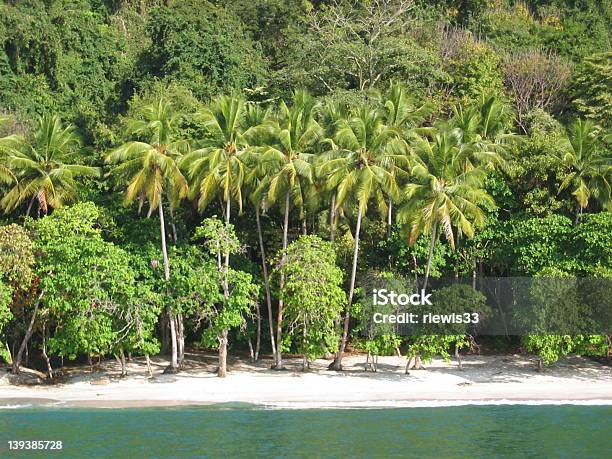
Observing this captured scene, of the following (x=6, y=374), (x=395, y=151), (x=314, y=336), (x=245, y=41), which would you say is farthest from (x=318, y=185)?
(x=245, y=41)

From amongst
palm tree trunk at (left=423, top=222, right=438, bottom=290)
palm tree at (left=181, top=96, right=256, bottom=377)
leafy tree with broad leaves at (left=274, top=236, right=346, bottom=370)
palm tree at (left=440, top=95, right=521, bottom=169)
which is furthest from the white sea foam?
palm tree at (left=440, top=95, right=521, bottom=169)

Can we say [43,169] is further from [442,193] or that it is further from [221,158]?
[442,193]

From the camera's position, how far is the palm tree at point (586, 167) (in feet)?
129

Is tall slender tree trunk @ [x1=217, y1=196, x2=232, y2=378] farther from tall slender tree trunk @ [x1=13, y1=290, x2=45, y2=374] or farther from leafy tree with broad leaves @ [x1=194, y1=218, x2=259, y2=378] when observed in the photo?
tall slender tree trunk @ [x1=13, y1=290, x2=45, y2=374]

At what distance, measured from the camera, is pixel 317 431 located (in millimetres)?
29500

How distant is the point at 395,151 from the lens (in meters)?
38.8

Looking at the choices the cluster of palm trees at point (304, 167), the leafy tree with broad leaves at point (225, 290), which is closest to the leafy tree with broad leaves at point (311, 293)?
the cluster of palm trees at point (304, 167)

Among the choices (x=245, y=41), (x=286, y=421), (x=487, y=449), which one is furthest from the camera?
(x=245, y=41)

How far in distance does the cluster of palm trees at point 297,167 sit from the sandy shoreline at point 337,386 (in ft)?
5.07

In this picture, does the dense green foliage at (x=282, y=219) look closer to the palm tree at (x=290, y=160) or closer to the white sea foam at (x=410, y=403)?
the palm tree at (x=290, y=160)

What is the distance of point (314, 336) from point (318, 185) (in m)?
6.00

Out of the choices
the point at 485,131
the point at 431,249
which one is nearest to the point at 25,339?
the point at 431,249

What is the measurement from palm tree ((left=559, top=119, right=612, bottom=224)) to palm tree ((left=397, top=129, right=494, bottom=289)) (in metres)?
3.99

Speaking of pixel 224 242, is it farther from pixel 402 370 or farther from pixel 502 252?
pixel 502 252
